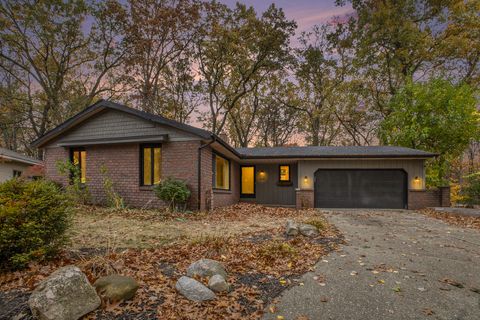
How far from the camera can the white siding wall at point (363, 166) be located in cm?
1319

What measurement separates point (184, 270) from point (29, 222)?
2308mm

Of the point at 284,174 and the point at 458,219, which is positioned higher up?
the point at 284,174

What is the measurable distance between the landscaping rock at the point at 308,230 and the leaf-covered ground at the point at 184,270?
9.2 inches

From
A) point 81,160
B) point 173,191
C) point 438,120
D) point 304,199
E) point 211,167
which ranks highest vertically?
point 438,120

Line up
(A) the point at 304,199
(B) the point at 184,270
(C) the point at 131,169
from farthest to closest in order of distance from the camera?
(A) the point at 304,199
(C) the point at 131,169
(B) the point at 184,270

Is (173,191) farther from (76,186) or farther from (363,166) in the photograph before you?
(363,166)

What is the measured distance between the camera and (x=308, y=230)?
21.7ft

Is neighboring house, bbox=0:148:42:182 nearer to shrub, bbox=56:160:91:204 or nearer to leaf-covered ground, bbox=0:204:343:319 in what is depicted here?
shrub, bbox=56:160:91:204

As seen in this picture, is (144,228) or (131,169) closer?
(144,228)

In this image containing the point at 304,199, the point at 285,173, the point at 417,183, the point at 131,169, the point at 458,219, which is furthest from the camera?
the point at 285,173

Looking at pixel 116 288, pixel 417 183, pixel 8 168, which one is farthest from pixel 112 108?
pixel 417 183

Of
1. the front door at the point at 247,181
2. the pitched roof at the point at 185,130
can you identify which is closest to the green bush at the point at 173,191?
the pitched roof at the point at 185,130

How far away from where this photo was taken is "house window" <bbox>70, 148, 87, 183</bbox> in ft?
39.0

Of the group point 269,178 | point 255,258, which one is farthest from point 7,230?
point 269,178
